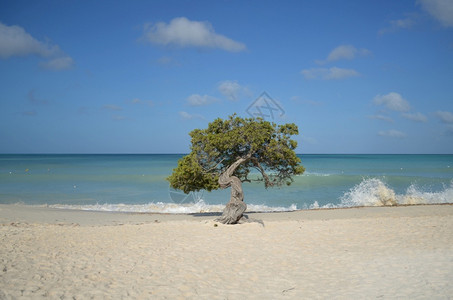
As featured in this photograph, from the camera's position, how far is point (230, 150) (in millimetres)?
13242

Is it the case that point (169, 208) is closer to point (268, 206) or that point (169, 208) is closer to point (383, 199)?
point (268, 206)

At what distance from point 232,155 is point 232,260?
5.87m

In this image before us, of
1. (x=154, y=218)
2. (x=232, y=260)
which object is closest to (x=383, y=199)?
(x=154, y=218)

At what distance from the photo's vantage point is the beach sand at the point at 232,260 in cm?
598

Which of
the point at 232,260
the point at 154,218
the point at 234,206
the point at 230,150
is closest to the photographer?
the point at 232,260

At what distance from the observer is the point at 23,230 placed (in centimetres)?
1059

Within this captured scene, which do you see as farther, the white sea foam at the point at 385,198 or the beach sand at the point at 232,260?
the white sea foam at the point at 385,198

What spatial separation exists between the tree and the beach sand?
1.53 metres

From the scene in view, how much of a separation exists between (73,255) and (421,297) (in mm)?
7147

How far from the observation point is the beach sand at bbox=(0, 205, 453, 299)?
19.6 ft

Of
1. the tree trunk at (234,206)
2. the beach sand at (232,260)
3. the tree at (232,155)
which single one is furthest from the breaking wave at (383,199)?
the tree trunk at (234,206)

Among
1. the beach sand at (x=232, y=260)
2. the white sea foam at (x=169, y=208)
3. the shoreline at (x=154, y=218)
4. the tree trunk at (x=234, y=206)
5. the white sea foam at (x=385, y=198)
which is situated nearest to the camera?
the beach sand at (x=232, y=260)

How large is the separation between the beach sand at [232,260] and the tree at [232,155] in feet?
5.03

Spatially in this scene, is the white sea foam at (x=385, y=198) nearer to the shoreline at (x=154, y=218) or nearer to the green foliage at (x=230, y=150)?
the shoreline at (x=154, y=218)
